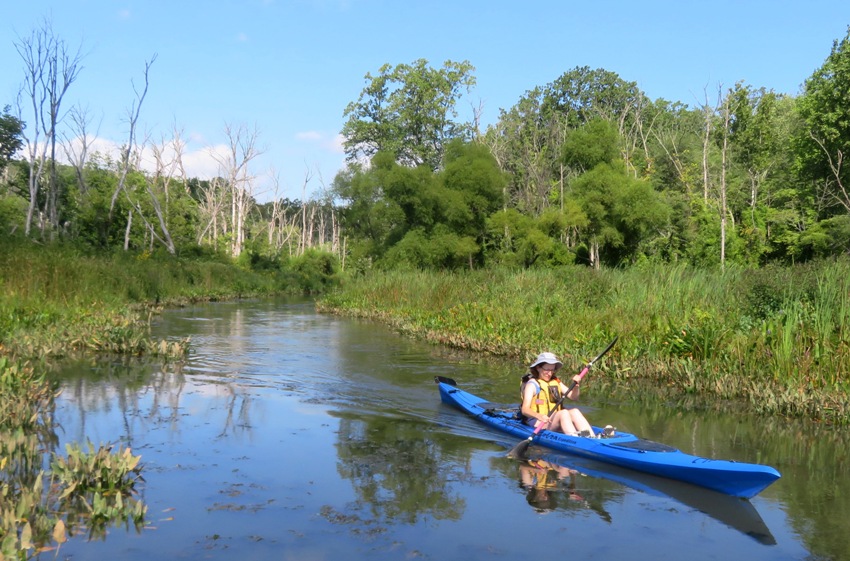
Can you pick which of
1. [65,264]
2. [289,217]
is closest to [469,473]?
[65,264]

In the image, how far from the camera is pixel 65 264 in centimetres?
1559

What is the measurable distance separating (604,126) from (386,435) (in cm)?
2275

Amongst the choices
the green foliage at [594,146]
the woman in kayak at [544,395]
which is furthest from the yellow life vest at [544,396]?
the green foliage at [594,146]

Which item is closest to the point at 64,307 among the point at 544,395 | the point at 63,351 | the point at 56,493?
the point at 63,351

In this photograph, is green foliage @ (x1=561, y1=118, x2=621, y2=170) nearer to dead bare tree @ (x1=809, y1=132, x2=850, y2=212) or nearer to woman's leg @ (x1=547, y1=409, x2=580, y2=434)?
dead bare tree @ (x1=809, y1=132, x2=850, y2=212)

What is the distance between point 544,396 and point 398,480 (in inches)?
95.4

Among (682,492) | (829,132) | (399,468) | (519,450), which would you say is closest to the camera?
(682,492)

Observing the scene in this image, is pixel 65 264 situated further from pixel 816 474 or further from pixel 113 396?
pixel 816 474

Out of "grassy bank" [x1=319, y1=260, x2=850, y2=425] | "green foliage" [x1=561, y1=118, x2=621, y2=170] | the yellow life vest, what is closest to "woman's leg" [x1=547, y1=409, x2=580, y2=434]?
the yellow life vest

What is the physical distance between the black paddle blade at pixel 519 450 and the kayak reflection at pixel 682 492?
0.14m

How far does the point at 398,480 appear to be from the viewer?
6680 mm

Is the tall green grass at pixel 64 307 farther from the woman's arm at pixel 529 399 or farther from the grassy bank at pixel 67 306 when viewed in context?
the woman's arm at pixel 529 399

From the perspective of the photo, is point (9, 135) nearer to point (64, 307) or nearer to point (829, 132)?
point (64, 307)

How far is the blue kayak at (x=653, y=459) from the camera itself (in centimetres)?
619
